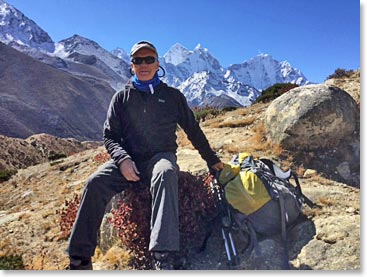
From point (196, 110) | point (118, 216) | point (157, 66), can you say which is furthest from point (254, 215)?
point (196, 110)

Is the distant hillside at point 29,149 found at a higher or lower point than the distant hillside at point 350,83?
higher

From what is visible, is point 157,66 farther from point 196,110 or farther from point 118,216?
point 196,110

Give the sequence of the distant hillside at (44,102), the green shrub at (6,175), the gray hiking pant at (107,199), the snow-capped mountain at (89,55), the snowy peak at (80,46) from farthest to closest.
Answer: the snowy peak at (80,46) → the snow-capped mountain at (89,55) → the distant hillside at (44,102) → the green shrub at (6,175) → the gray hiking pant at (107,199)

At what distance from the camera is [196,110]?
43.7ft

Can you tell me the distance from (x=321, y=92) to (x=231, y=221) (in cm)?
334

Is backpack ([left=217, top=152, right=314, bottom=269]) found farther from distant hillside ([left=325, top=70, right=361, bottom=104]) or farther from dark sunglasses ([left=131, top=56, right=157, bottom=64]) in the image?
distant hillside ([left=325, top=70, right=361, bottom=104])

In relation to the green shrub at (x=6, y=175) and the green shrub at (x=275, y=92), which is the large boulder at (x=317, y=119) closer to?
the green shrub at (x=275, y=92)

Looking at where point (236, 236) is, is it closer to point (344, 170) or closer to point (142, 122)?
point (142, 122)

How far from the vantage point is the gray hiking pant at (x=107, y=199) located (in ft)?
11.0

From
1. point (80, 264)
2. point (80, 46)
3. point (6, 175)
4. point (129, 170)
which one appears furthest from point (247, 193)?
point (80, 46)

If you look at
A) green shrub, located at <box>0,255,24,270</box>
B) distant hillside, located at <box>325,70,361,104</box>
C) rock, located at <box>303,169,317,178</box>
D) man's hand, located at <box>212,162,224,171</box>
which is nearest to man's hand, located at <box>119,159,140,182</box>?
man's hand, located at <box>212,162,224,171</box>

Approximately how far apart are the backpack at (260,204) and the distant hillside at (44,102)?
57.2 m

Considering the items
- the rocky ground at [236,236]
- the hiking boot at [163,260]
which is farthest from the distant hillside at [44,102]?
the hiking boot at [163,260]

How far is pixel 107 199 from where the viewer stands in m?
3.76
